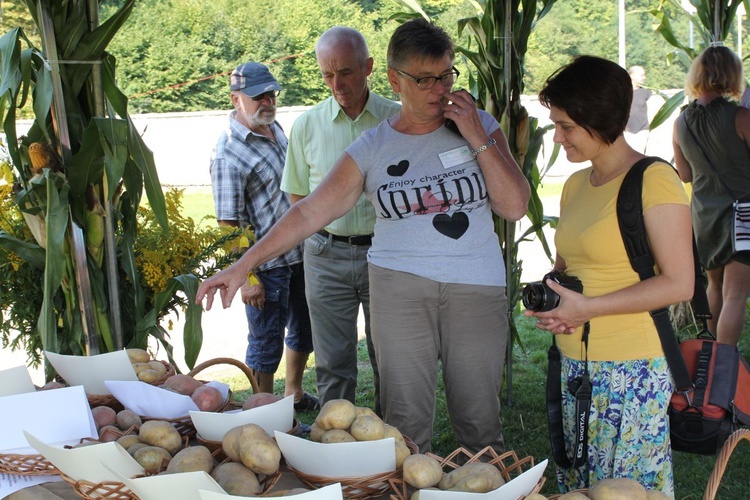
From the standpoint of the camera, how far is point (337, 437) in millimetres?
1547

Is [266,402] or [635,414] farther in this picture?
[635,414]

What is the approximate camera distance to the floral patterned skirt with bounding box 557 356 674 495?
204cm

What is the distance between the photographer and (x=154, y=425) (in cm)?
168

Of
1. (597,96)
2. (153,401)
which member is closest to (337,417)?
(153,401)

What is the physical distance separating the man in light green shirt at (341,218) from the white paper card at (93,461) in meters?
1.82

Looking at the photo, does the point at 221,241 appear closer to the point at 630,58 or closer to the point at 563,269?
the point at 563,269

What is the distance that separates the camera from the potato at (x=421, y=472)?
4.74 ft

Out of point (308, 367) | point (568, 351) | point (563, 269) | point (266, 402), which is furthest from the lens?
point (308, 367)

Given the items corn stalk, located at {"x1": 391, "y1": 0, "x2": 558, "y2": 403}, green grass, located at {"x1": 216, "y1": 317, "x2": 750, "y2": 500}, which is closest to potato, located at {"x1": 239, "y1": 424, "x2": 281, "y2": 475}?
green grass, located at {"x1": 216, "y1": 317, "x2": 750, "y2": 500}

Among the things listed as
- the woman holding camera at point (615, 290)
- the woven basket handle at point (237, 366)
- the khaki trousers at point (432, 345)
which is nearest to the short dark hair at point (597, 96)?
the woman holding camera at point (615, 290)

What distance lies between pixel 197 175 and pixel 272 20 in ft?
26.1

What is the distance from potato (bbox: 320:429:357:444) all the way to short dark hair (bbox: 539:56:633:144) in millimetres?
1052

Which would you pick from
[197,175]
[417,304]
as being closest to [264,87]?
[417,304]

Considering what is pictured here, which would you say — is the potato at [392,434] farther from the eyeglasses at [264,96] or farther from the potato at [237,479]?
the eyeglasses at [264,96]
